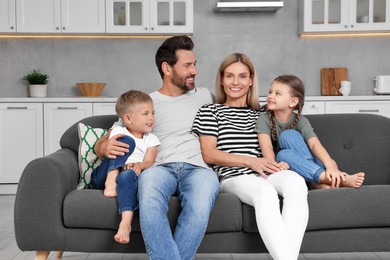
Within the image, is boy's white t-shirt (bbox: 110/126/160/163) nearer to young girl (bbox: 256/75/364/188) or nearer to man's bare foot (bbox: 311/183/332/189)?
young girl (bbox: 256/75/364/188)

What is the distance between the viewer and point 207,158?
3.13 metres

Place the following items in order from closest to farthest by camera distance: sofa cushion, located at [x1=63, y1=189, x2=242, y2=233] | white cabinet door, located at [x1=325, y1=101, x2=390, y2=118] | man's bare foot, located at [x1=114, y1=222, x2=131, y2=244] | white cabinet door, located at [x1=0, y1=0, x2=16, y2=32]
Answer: man's bare foot, located at [x1=114, y1=222, x2=131, y2=244], sofa cushion, located at [x1=63, y1=189, x2=242, y2=233], white cabinet door, located at [x1=325, y1=101, x2=390, y2=118], white cabinet door, located at [x1=0, y1=0, x2=16, y2=32]

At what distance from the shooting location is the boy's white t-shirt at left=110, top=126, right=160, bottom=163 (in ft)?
10.2

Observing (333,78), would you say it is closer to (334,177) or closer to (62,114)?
(62,114)

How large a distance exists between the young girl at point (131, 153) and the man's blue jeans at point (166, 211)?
67 mm

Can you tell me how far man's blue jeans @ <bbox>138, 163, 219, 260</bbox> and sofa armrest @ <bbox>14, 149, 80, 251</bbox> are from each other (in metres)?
0.40

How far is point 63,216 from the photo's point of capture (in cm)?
287

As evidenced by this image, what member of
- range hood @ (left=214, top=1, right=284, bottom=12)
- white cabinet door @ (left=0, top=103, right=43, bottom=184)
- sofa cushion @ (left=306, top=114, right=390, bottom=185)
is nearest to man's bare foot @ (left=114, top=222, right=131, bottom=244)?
sofa cushion @ (left=306, top=114, right=390, bottom=185)

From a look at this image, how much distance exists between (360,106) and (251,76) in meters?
2.73

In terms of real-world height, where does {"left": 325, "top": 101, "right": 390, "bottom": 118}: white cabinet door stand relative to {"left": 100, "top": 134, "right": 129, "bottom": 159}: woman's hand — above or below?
above

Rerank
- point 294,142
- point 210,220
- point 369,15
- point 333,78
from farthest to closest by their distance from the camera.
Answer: point 333,78
point 369,15
point 294,142
point 210,220

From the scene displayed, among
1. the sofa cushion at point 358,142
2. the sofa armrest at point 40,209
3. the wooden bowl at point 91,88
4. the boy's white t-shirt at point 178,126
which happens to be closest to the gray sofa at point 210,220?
the sofa armrest at point 40,209

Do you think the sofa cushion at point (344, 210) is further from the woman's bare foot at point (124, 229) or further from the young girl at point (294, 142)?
the woman's bare foot at point (124, 229)

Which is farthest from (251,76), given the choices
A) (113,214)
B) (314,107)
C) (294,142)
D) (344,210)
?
(314,107)
